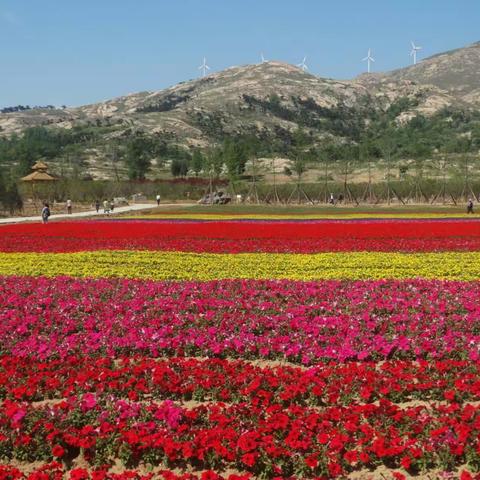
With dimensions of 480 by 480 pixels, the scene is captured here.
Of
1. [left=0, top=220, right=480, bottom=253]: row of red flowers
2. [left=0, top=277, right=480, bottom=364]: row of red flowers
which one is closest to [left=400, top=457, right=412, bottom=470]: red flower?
[left=0, top=277, right=480, bottom=364]: row of red flowers

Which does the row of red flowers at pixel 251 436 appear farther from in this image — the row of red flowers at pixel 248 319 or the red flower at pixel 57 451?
the row of red flowers at pixel 248 319

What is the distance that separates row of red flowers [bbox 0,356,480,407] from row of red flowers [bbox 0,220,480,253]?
584 inches

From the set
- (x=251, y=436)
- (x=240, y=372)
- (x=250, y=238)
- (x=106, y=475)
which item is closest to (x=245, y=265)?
(x=250, y=238)

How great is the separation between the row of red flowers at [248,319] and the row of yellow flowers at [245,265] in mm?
2517

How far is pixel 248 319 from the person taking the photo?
11.8 meters

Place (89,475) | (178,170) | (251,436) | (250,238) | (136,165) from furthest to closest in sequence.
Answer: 1. (178,170)
2. (136,165)
3. (250,238)
4. (251,436)
5. (89,475)

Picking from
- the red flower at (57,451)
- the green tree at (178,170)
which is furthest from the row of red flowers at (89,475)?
the green tree at (178,170)

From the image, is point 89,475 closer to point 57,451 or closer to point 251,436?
point 57,451

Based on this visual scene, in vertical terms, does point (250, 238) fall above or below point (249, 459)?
above

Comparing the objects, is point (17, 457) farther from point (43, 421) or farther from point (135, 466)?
point (135, 466)

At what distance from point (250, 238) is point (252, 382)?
65.1 feet

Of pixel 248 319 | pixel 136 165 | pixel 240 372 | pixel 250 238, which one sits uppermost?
pixel 136 165

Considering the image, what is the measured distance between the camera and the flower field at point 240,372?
6.45 metres

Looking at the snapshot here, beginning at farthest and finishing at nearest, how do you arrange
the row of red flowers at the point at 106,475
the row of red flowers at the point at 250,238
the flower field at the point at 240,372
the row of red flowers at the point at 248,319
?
the row of red flowers at the point at 250,238
the row of red flowers at the point at 248,319
the flower field at the point at 240,372
the row of red flowers at the point at 106,475
